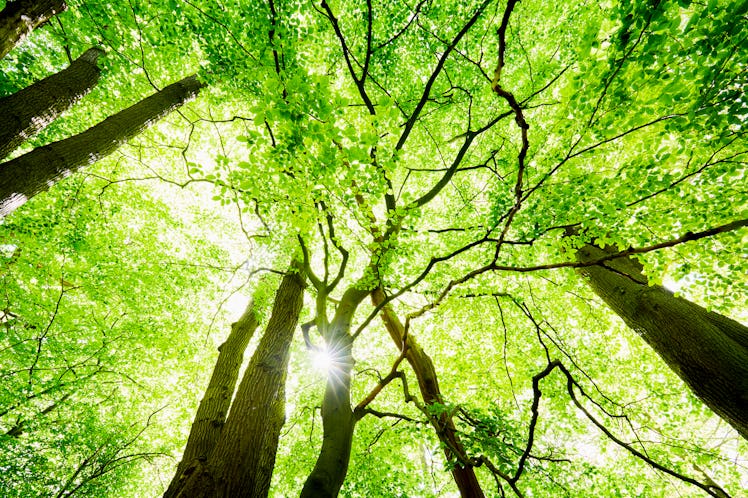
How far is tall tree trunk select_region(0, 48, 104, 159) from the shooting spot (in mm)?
4055

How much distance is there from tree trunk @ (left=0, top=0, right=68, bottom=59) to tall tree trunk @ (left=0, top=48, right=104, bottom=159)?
740 millimetres

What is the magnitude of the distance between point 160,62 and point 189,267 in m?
5.06

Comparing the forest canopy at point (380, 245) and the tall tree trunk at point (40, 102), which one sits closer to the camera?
the forest canopy at point (380, 245)

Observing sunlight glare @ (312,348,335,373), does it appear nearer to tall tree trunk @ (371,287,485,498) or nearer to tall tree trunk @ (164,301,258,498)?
tall tree trunk @ (371,287,485,498)

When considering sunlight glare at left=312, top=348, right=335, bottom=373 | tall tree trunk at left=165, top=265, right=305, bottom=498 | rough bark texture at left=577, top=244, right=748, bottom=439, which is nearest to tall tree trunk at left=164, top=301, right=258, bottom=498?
tall tree trunk at left=165, top=265, right=305, bottom=498

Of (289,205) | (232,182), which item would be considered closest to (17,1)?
(232,182)

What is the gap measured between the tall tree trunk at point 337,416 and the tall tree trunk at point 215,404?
129 cm

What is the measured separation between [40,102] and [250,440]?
599cm

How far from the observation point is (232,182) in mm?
3855

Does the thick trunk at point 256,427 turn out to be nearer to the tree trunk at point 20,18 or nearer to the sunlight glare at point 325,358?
the sunlight glare at point 325,358

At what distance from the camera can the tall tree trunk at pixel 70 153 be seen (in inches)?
135

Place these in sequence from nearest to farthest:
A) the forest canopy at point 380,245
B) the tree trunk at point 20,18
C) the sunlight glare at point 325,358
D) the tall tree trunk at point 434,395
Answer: the forest canopy at point 380,245, the tall tree trunk at point 434,395, the tree trunk at point 20,18, the sunlight glare at point 325,358

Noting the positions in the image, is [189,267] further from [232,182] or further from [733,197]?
[733,197]

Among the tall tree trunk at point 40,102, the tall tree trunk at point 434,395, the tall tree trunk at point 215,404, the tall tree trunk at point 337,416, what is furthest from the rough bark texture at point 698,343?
the tall tree trunk at point 40,102
